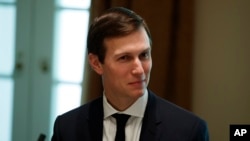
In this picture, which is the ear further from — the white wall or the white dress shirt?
the white wall

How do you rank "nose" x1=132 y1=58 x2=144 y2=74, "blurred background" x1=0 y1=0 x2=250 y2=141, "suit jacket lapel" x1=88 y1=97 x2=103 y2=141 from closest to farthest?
"nose" x1=132 y1=58 x2=144 y2=74 → "suit jacket lapel" x1=88 y1=97 x2=103 y2=141 → "blurred background" x1=0 y1=0 x2=250 y2=141

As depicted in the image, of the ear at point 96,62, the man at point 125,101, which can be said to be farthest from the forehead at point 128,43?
the ear at point 96,62

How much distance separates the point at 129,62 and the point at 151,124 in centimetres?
23

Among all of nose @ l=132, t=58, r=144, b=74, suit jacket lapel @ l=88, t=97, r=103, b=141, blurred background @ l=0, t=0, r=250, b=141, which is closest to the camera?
nose @ l=132, t=58, r=144, b=74

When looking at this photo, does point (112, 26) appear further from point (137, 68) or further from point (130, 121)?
point (130, 121)

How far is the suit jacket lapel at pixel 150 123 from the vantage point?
1425mm

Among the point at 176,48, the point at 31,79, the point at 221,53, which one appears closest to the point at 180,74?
the point at 176,48

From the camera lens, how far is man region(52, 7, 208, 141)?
1382mm

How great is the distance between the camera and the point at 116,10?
1.42 meters

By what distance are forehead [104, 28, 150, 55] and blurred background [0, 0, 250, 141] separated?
1.14 metres

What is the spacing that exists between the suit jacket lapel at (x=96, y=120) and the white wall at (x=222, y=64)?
125 cm

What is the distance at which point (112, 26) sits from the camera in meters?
1.38

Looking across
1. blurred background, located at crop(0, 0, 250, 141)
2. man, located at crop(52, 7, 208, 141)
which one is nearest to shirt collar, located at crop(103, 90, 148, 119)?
man, located at crop(52, 7, 208, 141)

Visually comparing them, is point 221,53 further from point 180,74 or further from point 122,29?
point 122,29
